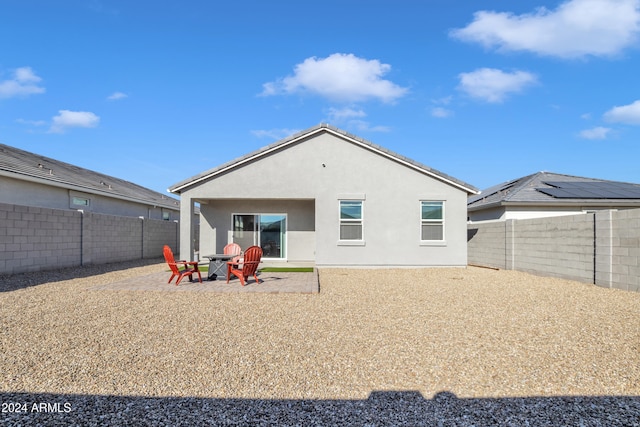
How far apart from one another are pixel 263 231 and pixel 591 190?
1536 cm

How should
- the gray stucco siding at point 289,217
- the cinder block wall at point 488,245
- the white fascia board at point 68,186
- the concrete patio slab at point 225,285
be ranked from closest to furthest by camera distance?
the concrete patio slab at point 225,285, the white fascia board at point 68,186, the cinder block wall at point 488,245, the gray stucco siding at point 289,217

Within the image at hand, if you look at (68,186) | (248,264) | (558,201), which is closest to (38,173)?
(68,186)

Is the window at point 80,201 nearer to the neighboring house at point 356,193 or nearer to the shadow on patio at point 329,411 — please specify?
the neighboring house at point 356,193

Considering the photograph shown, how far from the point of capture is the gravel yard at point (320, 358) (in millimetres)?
3328

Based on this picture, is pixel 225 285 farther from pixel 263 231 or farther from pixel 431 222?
pixel 431 222

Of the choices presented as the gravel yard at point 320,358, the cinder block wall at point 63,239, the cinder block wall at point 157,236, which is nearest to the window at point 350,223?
the gravel yard at point 320,358

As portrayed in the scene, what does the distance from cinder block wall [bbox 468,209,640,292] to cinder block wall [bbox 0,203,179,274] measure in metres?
16.7

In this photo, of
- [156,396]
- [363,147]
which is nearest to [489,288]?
[363,147]

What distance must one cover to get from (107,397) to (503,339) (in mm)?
5037

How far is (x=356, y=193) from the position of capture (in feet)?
48.3

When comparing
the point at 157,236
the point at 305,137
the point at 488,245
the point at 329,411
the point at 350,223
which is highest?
the point at 305,137

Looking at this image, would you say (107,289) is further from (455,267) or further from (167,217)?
(167,217)

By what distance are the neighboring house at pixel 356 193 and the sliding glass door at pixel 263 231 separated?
2.04 m

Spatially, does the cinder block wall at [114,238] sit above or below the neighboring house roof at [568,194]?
below
